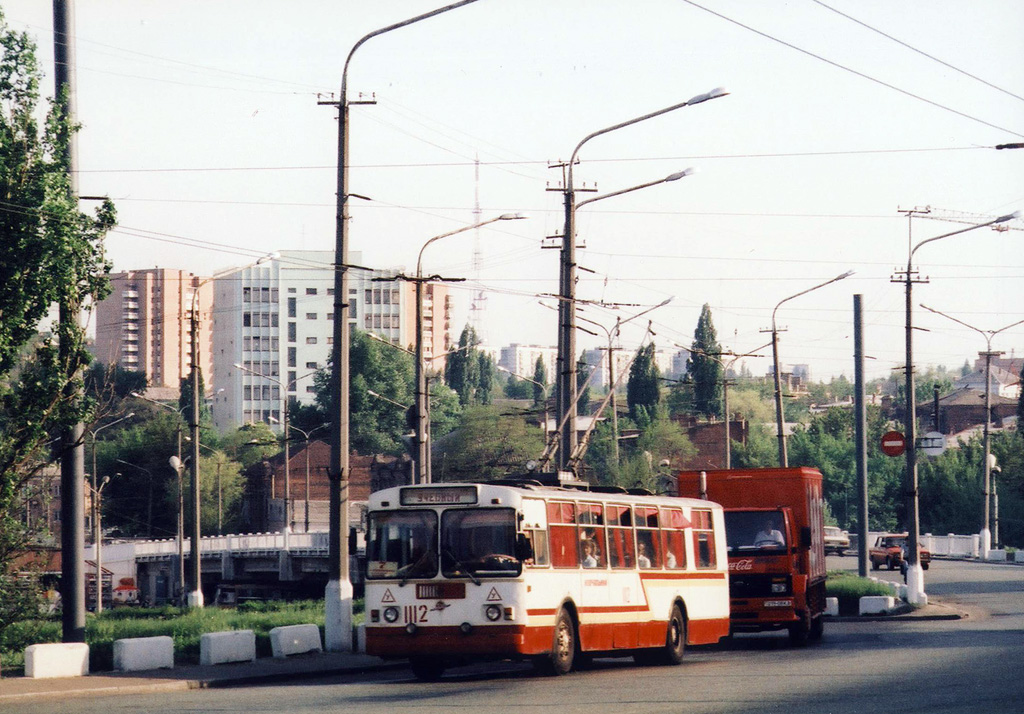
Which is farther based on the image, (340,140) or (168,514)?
(168,514)

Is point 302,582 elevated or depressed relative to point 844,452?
depressed

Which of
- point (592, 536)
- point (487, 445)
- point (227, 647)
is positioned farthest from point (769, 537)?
point (487, 445)

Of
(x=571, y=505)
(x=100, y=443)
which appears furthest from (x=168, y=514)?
(x=571, y=505)

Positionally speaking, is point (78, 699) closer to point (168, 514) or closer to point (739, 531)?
point (739, 531)

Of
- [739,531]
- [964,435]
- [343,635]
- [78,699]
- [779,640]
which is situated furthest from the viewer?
[964,435]

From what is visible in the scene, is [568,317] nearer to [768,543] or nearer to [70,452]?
[768,543]

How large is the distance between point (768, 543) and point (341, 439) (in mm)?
7952

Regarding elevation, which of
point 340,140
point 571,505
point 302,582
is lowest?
point 302,582

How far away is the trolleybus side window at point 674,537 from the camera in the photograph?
24453mm

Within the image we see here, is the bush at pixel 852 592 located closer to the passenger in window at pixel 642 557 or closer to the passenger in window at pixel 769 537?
the passenger in window at pixel 769 537

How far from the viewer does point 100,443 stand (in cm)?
12000

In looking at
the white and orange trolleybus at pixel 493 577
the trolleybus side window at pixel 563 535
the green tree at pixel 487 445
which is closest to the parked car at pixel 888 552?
the green tree at pixel 487 445

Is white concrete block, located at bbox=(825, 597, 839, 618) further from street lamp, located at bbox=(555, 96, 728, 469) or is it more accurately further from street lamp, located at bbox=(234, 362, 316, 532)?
street lamp, located at bbox=(234, 362, 316, 532)

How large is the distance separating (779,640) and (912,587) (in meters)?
9.85
